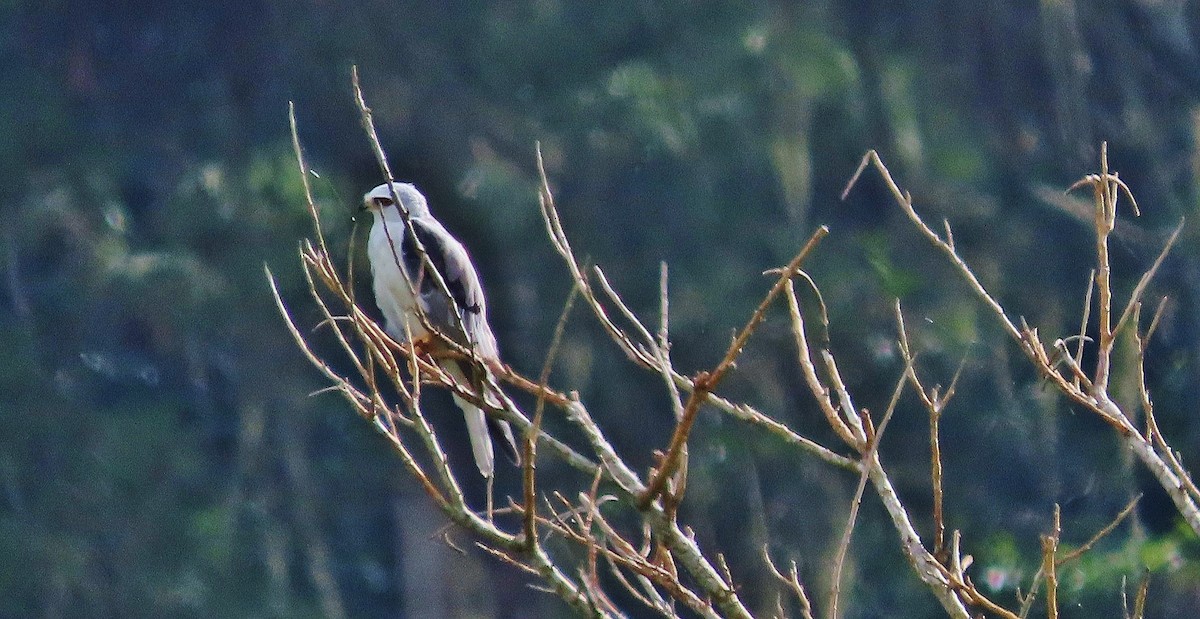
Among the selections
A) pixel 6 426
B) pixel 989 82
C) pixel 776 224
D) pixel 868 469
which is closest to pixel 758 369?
pixel 776 224

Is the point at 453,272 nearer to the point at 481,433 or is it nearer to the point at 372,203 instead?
the point at 372,203

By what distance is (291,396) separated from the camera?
476 inches

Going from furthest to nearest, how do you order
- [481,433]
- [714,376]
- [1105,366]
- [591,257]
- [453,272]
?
[591,257] → [453,272] → [481,433] → [1105,366] → [714,376]

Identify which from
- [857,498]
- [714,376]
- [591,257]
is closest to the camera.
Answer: [714,376]

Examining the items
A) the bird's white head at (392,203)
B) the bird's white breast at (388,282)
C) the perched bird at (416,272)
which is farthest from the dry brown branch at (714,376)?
the bird's white head at (392,203)

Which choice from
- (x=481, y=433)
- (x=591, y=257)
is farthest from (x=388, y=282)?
(x=591, y=257)

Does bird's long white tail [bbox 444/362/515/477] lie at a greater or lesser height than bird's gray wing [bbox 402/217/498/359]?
greater

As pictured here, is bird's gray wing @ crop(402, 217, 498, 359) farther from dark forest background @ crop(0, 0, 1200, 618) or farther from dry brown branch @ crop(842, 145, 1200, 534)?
dark forest background @ crop(0, 0, 1200, 618)

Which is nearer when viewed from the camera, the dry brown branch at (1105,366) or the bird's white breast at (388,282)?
the dry brown branch at (1105,366)

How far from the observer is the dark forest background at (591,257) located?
10.9m

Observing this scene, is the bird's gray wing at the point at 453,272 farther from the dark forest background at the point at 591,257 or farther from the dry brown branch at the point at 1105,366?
the dark forest background at the point at 591,257

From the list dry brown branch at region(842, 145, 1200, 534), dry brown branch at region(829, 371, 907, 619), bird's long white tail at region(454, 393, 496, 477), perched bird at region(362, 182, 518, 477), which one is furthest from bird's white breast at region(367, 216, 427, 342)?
dry brown branch at region(829, 371, 907, 619)

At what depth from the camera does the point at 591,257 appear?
38.0 ft

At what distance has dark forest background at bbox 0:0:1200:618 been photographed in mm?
10914
